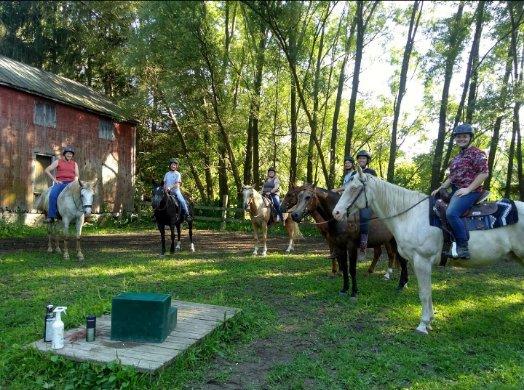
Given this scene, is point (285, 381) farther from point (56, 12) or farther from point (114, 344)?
point (56, 12)

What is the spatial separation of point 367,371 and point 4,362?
→ 374cm

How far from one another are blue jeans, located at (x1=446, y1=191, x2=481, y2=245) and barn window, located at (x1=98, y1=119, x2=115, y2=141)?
64.8ft

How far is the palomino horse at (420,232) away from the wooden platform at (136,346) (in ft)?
8.04

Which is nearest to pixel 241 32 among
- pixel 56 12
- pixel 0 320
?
pixel 56 12

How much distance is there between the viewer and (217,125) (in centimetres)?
2066

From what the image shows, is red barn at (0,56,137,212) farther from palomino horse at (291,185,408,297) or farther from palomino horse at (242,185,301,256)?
palomino horse at (291,185,408,297)

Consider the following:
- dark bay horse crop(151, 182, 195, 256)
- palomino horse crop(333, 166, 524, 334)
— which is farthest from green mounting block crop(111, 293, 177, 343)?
dark bay horse crop(151, 182, 195, 256)

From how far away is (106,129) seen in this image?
21.6 meters

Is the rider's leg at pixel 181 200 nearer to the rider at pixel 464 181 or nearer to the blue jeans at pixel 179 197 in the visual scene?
the blue jeans at pixel 179 197

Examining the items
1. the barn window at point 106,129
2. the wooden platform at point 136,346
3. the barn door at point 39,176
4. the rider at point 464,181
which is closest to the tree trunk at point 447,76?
the rider at point 464,181

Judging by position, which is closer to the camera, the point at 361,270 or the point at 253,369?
the point at 253,369

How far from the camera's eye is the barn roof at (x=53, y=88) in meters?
16.9

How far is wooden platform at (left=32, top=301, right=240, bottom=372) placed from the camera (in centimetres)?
383

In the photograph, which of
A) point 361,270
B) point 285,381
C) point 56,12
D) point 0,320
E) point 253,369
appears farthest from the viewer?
point 361,270
